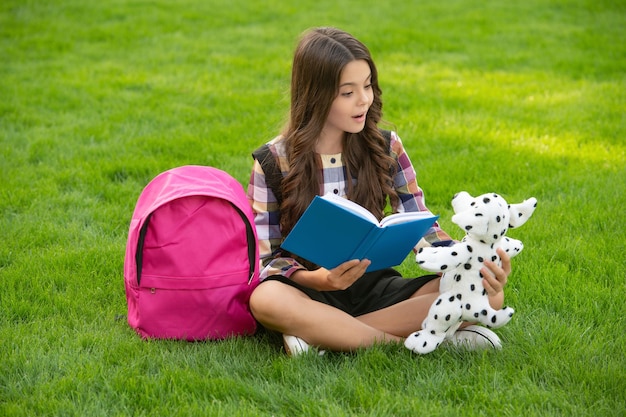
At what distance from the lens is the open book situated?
8.71ft

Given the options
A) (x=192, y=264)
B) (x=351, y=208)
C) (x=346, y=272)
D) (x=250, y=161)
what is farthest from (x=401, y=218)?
(x=250, y=161)

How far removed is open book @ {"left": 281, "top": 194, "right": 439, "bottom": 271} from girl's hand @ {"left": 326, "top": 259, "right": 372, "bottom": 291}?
0.07 ft

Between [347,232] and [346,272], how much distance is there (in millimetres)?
228

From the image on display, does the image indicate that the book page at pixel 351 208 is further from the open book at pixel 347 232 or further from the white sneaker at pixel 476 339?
the white sneaker at pixel 476 339

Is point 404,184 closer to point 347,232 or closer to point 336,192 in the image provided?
point 336,192

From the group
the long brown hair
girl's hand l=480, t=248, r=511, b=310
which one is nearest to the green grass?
girl's hand l=480, t=248, r=511, b=310

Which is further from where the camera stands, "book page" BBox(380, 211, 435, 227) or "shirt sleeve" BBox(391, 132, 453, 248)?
"shirt sleeve" BBox(391, 132, 453, 248)

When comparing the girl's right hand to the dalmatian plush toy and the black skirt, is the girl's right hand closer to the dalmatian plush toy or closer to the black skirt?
the black skirt

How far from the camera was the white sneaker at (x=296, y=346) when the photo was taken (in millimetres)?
3000

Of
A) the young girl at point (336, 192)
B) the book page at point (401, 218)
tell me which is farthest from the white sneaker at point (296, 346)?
the book page at point (401, 218)

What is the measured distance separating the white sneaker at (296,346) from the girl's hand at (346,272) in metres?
0.27

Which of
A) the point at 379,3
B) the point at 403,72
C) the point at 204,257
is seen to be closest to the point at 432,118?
the point at 403,72

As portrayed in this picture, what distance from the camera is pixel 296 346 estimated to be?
119 inches

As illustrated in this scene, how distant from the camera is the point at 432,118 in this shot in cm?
595
